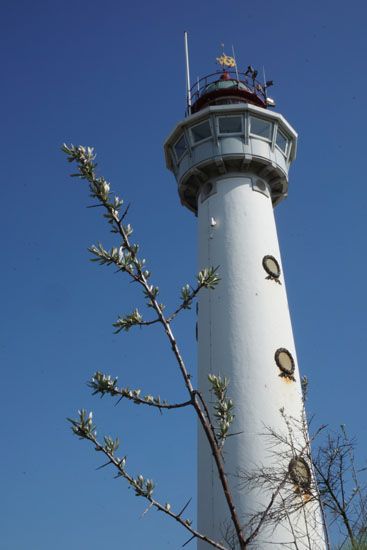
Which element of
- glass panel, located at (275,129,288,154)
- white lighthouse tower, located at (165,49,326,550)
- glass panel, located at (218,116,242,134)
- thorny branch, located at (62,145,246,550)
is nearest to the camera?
thorny branch, located at (62,145,246,550)

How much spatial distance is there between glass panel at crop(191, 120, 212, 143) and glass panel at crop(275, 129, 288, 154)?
2910mm

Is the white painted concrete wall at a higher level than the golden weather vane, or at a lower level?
lower

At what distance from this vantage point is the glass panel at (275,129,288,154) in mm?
24656

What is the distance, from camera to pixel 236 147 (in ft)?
75.3

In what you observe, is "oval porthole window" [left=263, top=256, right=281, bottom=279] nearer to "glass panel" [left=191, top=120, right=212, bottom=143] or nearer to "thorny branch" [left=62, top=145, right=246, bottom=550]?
"glass panel" [left=191, top=120, right=212, bottom=143]

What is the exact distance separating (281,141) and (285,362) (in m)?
10.7

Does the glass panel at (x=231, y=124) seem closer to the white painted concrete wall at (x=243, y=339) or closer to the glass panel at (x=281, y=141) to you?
the glass panel at (x=281, y=141)

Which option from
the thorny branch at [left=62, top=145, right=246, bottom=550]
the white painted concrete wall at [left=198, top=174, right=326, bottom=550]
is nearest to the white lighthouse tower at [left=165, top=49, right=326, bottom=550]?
the white painted concrete wall at [left=198, top=174, right=326, bottom=550]

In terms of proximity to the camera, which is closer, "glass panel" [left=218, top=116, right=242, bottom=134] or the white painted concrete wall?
the white painted concrete wall

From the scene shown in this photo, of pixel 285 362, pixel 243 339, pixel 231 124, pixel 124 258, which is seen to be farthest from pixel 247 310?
pixel 124 258

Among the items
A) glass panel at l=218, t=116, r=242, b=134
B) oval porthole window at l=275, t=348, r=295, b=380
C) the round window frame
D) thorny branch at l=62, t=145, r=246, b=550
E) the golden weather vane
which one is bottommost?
thorny branch at l=62, t=145, r=246, b=550

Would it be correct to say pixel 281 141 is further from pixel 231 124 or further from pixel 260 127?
pixel 231 124

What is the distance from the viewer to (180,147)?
25016mm

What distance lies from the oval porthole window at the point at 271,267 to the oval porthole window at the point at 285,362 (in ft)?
9.52
